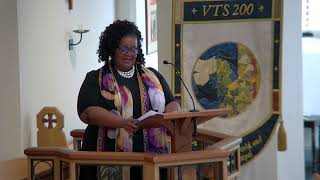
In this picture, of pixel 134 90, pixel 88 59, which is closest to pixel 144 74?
pixel 134 90

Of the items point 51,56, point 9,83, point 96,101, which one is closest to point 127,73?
point 96,101

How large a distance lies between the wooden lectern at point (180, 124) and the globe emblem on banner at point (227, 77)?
4.70ft

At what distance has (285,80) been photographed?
3961 millimetres

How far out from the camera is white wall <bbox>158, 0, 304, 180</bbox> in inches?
154

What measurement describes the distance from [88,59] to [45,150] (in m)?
2.30

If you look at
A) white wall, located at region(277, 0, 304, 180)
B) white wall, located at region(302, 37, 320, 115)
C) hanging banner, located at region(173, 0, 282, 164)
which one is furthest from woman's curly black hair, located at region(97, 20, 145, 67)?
white wall, located at region(302, 37, 320, 115)

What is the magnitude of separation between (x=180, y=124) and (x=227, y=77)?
1.57m

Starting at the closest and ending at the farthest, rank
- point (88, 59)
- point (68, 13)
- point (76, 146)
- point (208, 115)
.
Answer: point (208, 115) < point (76, 146) < point (68, 13) < point (88, 59)

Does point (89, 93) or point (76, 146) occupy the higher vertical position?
point (89, 93)

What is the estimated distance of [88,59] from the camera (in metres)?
4.81

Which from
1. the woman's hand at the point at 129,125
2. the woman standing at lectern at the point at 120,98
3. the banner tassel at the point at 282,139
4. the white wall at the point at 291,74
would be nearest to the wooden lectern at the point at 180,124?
the woman's hand at the point at 129,125

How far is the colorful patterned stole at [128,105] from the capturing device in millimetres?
2569

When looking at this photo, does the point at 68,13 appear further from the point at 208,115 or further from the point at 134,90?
the point at 208,115

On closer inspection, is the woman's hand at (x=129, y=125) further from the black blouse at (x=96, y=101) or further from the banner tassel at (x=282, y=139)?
the banner tassel at (x=282, y=139)
